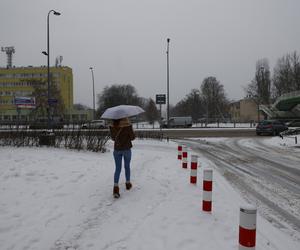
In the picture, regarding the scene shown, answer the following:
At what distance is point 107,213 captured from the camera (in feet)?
16.6

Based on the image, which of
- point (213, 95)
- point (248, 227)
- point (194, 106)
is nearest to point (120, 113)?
point (248, 227)

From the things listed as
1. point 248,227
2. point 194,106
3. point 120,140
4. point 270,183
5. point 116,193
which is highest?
point 194,106

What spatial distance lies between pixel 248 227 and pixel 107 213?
2.83 m

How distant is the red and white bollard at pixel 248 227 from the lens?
9.78ft

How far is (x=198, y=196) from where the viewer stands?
627 centimetres

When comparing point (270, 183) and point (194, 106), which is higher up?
point (194, 106)

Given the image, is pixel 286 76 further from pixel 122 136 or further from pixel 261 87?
pixel 122 136

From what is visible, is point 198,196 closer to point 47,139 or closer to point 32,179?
point 32,179

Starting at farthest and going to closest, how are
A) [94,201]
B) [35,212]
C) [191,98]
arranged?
[191,98] < [94,201] < [35,212]

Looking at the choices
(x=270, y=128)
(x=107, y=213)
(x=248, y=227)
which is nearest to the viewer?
(x=248, y=227)

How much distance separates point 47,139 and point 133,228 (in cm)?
840

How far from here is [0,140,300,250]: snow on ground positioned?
13.1ft

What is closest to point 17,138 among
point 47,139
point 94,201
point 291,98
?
point 47,139

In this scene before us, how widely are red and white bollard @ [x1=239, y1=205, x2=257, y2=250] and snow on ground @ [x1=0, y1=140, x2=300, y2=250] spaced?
0.88m
